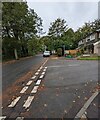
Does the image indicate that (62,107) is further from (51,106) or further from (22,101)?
(22,101)

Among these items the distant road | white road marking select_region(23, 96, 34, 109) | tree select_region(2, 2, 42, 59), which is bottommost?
the distant road

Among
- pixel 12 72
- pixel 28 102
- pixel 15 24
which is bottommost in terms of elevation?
pixel 12 72

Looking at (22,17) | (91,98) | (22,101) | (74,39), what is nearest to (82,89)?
(91,98)

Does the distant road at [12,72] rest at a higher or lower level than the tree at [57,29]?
lower

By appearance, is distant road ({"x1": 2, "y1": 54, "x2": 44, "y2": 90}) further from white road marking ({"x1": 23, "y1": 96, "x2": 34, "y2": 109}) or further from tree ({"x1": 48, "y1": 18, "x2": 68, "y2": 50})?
tree ({"x1": 48, "y1": 18, "x2": 68, "y2": 50})

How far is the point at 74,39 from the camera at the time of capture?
89.4 metres

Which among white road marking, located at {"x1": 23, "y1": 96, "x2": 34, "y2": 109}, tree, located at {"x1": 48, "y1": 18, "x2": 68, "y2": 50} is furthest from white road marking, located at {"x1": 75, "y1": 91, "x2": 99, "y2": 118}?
tree, located at {"x1": 48, "y1": 18, "x2": 68, "y2": 50}

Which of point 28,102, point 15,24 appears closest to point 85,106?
point 28,102

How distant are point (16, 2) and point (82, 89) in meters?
34.5

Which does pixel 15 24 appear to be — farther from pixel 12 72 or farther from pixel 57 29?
pixel 57 29

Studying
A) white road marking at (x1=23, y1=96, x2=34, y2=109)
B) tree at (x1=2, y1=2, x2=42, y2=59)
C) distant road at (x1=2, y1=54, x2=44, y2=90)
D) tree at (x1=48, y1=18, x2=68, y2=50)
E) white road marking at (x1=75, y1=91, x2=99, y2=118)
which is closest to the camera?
white road marking at (x1=75, y1=91, x2=99, y2=118)

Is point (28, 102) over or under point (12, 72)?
over

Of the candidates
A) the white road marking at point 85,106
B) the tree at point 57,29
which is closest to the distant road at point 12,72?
the white road marking at point 85,106

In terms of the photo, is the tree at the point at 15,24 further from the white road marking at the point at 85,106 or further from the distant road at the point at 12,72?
the white road marking at the point at 85,106
